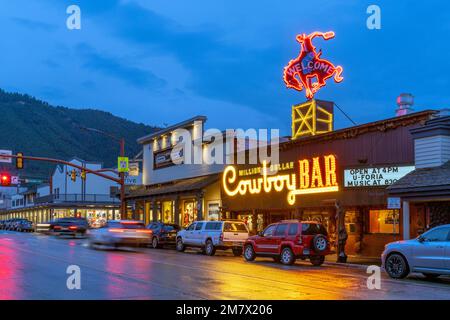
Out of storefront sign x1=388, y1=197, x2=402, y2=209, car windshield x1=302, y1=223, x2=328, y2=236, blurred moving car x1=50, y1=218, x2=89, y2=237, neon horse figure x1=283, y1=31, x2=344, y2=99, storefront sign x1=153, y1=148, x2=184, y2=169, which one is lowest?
blurred moving car x1=50, y1=218, x2=89, y2=237

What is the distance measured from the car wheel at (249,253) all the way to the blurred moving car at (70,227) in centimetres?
2681

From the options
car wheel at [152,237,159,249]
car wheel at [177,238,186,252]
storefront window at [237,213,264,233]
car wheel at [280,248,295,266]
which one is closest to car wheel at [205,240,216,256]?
car wheel at [177,238,186,252]

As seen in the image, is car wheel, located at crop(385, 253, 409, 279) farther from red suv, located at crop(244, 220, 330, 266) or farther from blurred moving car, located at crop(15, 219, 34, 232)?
blurred moving car, located at crop(15, 219, 34, 232)

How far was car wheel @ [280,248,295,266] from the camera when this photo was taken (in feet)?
71.7

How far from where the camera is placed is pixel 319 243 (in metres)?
21.9

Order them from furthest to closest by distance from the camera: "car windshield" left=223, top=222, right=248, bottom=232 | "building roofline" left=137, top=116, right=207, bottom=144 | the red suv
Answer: "building roofline" left=137, top=116, right=207, bottom=144, "car windshield" left=223, top=222, right=248, bottom=232, the red suv

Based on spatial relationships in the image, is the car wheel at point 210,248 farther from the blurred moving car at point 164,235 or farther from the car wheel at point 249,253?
the blurred moving car at point 164,235

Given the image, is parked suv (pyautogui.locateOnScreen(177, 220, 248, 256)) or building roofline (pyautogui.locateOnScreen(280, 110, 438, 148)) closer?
building roofline (pyautogui.locateOnScreen(280, 110, 438, 148))

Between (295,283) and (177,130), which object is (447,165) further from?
(177,130)

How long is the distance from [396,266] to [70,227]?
3527cm

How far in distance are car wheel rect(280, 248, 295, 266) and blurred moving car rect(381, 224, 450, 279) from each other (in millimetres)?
4846

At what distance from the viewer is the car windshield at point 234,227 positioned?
27.3m

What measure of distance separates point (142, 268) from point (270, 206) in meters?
14.0

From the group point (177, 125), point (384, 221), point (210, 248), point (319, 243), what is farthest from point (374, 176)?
point (177, 125)
